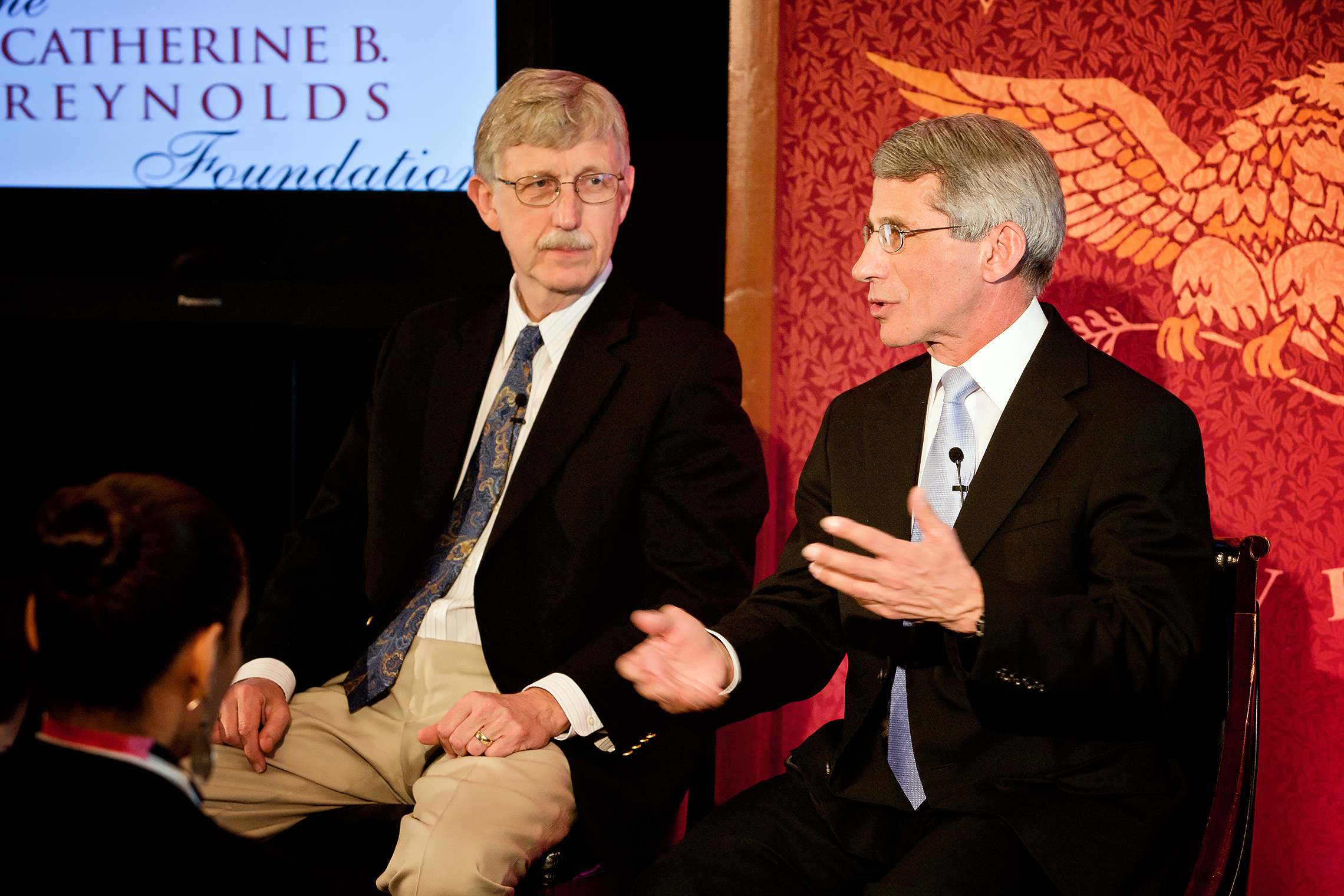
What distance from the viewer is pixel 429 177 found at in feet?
10.0

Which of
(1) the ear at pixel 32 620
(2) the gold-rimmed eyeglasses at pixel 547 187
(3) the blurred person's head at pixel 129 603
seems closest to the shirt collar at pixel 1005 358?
(2) the gold-rimmed eyeglasses at pixel 547 187

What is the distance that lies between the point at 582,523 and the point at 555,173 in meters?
0.72

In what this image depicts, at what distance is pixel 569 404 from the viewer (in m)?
2.18

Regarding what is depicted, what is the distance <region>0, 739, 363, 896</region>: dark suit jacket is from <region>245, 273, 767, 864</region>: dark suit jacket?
0.86 meters

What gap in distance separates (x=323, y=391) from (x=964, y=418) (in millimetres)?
2012

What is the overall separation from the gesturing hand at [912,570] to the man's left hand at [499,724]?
0.67 metres

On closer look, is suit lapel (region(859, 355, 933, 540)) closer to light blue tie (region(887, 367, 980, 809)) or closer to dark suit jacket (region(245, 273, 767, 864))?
light blue tie (region(887, 367, 980, 809))

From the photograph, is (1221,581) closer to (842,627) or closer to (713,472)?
(842,627)

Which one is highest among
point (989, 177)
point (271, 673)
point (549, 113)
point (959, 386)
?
point (549, 113)

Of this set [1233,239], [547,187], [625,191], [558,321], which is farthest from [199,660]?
[1233,239]

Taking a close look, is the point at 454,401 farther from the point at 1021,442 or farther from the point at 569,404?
the point at 1021,442

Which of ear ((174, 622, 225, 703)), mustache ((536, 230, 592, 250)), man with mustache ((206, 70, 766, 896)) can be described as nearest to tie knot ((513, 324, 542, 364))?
man with mustache ((206, 70, 766, 896))

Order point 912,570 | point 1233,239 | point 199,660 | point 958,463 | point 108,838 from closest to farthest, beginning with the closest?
point 108,838, point 199,660, point 912,570, point 958,463, point 1233,239

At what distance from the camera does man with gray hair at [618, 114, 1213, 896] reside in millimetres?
1503
